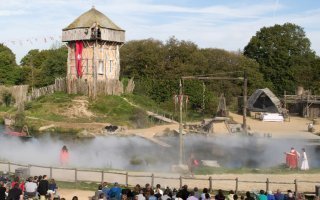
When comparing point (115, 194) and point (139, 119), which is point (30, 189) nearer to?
point (115, 194)

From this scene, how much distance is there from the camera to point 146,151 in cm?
4272

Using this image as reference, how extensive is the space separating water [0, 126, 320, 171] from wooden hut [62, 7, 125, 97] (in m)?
17.5

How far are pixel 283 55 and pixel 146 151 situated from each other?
53.6 metres

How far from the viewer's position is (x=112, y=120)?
206ft

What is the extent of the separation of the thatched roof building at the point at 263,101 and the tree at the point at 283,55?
14.7m

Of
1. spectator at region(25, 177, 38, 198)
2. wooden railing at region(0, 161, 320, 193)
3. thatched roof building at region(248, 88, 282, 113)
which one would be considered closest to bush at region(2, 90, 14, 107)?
thatched roof building at region(248, 88, 282, 113)

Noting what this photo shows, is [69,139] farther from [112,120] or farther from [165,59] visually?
[165,59]

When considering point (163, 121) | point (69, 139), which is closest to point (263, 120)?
point (163, 121)

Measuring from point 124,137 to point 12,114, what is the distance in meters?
21.6

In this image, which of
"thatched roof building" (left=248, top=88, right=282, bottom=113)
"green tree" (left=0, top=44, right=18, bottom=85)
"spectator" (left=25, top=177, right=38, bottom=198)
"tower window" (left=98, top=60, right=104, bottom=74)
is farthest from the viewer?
"green tree" (left=0, top=44, right=18, bottom=85)

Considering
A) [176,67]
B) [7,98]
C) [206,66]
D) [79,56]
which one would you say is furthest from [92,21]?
[206,66]

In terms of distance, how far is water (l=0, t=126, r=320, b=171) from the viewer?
3631 centimetres

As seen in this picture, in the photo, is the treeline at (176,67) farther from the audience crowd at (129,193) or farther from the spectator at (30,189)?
the spectator at (30,189)

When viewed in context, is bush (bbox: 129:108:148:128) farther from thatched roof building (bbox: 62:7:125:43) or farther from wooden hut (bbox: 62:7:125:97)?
thatched roof building (bbox: 62:7:125:43)
